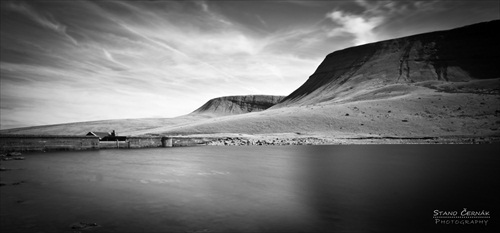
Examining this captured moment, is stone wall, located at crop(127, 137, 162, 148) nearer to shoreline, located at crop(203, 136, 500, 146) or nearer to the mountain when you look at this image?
shoreline, located at crop(203, 136, 500, 146)

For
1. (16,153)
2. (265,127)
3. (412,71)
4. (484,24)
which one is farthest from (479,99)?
(16,153)

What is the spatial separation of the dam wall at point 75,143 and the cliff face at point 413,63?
233 feet

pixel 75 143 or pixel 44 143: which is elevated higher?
pixel 44 143

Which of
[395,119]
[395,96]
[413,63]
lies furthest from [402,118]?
[413,63]

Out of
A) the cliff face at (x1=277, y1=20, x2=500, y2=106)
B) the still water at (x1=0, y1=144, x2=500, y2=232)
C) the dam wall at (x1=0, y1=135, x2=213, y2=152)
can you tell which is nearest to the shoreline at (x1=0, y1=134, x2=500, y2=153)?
the dam wall at (x1=0, y1=135, x2=213, y2=152)

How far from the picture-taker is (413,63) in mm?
120625

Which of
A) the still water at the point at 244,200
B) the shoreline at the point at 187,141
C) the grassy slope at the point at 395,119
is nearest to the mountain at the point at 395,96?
the grassy slope at the point at 395,119

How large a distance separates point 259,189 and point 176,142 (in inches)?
1559

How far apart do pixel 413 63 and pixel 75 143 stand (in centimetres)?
13015

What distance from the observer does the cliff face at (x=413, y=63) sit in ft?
355

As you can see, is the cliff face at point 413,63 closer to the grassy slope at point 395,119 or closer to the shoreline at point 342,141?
the grassy slope at point 395,119

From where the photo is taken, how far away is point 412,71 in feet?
380

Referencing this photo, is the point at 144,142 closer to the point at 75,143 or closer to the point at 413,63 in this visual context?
the point at 75,143

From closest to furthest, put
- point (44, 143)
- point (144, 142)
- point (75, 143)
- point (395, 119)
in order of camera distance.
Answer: point (44, 143) → point (75, 143) → point (144, 142) → point (395, 119)
